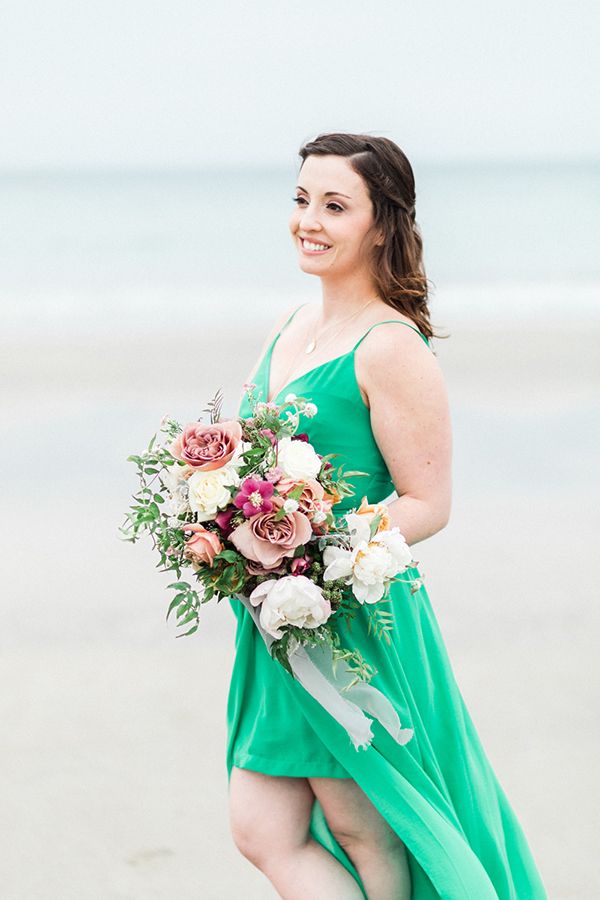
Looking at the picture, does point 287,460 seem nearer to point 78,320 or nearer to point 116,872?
point 116,872

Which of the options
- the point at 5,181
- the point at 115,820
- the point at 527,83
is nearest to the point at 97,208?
the point at 5,181

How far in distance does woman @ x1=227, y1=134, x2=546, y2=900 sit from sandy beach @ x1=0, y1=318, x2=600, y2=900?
1.20 metres

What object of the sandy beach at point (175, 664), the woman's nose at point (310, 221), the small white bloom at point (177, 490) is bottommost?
the sandy beach at point (175, 664)

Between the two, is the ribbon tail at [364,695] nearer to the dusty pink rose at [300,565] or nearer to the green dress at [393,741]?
the green dress at [393,741]

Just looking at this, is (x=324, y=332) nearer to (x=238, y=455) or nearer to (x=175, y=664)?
(x=238, y=455)

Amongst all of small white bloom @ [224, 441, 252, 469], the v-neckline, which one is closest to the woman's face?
the v-neckline

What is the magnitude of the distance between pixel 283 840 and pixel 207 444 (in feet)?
3.03

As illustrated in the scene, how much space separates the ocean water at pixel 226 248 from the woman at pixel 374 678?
14.5m

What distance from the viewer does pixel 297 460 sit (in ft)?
9.43

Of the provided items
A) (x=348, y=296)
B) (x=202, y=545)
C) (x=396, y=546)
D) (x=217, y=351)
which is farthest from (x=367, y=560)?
(x=217, y=351)

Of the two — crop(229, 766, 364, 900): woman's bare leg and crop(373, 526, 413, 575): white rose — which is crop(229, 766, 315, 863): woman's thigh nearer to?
crop(229, 766, 364, 900): woman's bare leg

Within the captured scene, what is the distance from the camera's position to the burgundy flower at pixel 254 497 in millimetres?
2818

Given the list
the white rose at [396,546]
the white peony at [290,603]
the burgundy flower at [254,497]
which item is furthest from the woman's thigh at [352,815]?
the burgundy flower at [254,497]

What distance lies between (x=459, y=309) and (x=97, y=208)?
16892mm
